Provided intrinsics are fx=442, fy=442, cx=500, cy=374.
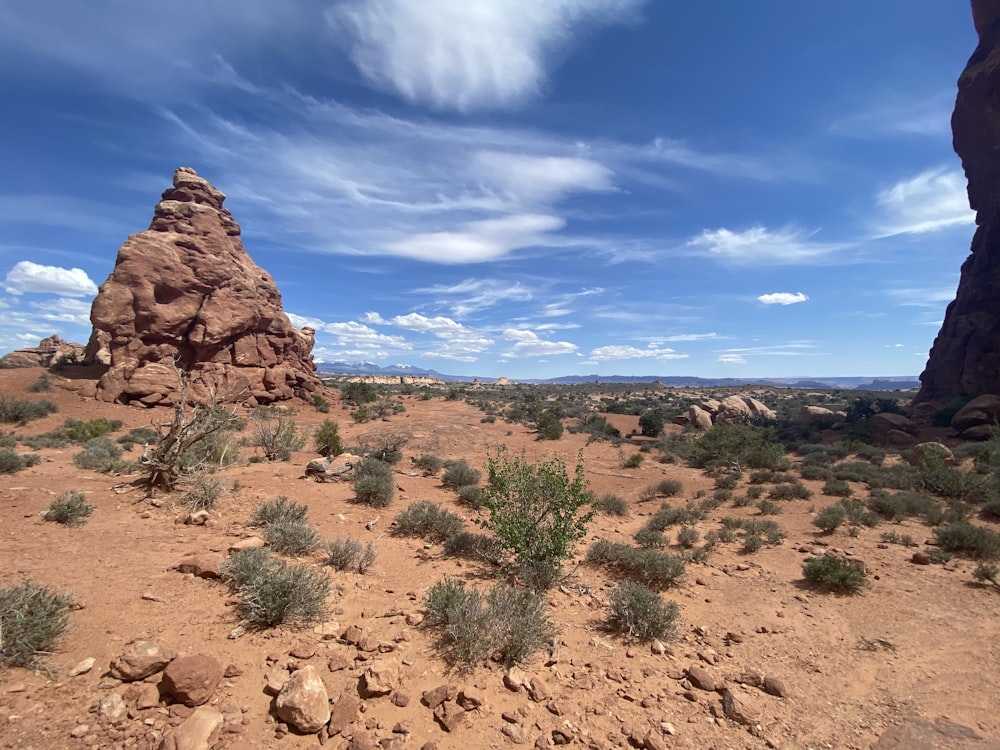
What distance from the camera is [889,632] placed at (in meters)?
5.41

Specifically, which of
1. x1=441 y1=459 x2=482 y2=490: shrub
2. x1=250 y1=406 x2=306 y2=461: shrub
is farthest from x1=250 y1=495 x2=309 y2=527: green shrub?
x1=250 y1=406 x2=306 y2=461: shrub

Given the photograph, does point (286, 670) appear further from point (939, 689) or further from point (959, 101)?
point (959, 101)

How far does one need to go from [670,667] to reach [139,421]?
24.7 m

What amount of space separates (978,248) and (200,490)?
1845 inches

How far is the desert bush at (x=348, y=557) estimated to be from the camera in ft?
19.9

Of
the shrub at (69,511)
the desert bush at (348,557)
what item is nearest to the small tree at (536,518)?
the desert bush at (348,557)

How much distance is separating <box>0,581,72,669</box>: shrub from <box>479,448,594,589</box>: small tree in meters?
4.57

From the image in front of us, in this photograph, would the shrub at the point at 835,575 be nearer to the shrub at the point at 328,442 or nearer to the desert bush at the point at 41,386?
the shrub at the point at 328,442

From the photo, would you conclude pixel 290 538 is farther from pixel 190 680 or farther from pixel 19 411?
pixel 19 411

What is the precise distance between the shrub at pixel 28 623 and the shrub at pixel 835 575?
9.02m

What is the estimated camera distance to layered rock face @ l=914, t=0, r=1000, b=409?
27688 millimetres

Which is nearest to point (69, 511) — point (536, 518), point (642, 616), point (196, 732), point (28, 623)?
point (28, 623)

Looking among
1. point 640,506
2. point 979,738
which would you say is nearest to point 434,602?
point 979,738

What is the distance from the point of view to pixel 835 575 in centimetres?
655
